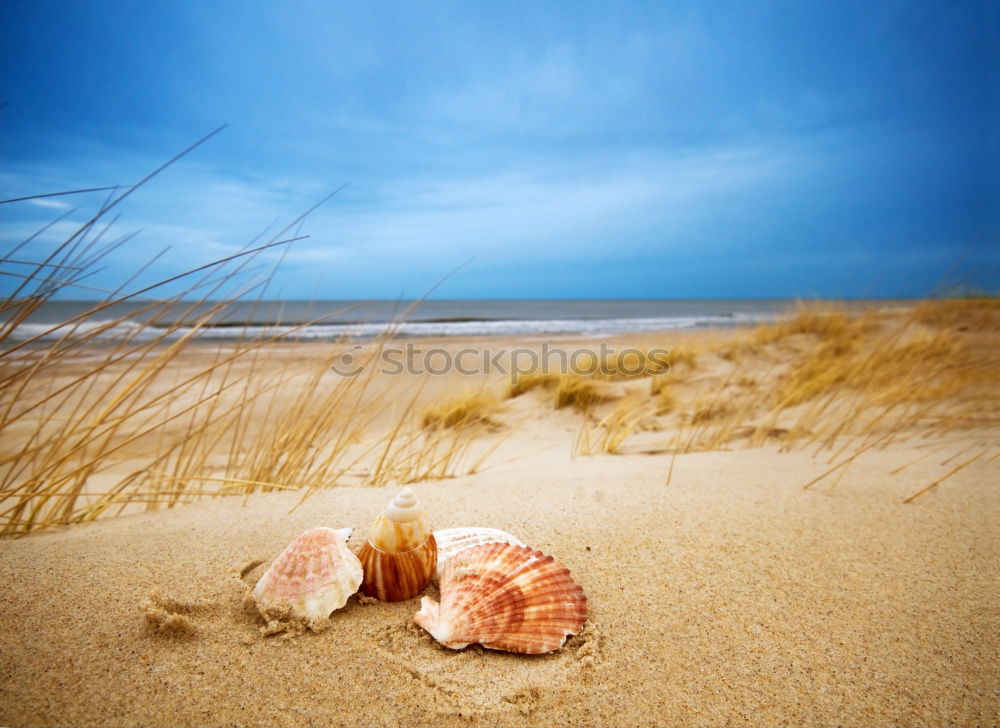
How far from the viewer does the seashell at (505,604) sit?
3.37ft

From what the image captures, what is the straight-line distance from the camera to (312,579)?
1091 millimetres

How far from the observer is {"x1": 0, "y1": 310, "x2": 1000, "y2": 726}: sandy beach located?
0.89 m

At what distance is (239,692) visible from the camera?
35.2 inches

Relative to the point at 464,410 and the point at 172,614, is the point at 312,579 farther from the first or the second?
the point at 464,410

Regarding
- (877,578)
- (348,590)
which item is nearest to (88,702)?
(348,590)

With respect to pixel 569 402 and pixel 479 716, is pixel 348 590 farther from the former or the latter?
pixel 569 402

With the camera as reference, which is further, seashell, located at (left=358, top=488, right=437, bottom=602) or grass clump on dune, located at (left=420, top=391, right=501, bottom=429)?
grass clump on dune, located at (left=420, top=391, right=501, bottom=429)

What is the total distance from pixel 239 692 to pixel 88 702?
26 cm

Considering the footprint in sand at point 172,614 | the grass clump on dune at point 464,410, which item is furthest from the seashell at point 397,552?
the grass clump on dune at point 464,410

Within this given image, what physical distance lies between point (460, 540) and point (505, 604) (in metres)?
0.23

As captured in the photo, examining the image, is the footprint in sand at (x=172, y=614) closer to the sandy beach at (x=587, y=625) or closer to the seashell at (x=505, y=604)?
the sandy beach at (x=587, y=625)
